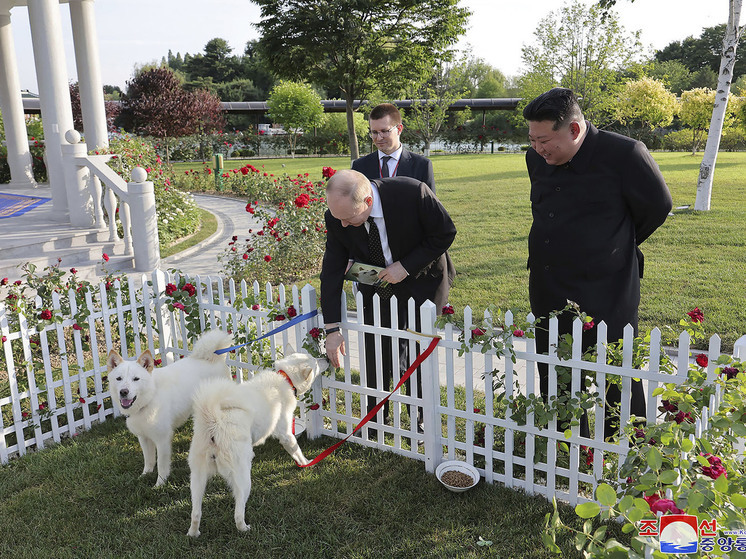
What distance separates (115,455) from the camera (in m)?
3.98

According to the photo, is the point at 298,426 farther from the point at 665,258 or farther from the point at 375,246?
the point at 665,258

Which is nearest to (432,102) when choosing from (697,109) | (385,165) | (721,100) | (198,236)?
(697,109)

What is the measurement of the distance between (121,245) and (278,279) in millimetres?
2723

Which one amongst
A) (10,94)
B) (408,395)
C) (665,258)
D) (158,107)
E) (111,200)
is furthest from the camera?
(158,107)

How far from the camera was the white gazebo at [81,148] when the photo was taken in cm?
855

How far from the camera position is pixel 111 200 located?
29.7ft

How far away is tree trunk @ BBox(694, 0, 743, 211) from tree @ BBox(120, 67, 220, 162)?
1890cm

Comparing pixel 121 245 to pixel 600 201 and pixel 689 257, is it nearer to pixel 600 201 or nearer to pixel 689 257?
pixel 600 201

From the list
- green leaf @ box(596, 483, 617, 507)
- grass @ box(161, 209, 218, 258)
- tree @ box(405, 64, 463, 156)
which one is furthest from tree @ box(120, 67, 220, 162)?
green leaf @ box(596, 483, 617, 507)

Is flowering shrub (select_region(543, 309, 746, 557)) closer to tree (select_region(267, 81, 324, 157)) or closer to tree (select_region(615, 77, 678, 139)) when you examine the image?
tree (select_region(615, 77, 678, 139))

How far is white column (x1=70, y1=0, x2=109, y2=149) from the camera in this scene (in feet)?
34.6

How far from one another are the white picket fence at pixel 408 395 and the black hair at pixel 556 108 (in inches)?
41.4

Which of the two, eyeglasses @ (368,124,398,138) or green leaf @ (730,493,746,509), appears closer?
green leaf @ (730,493,746,509)

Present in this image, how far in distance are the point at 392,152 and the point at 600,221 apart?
224 cm
